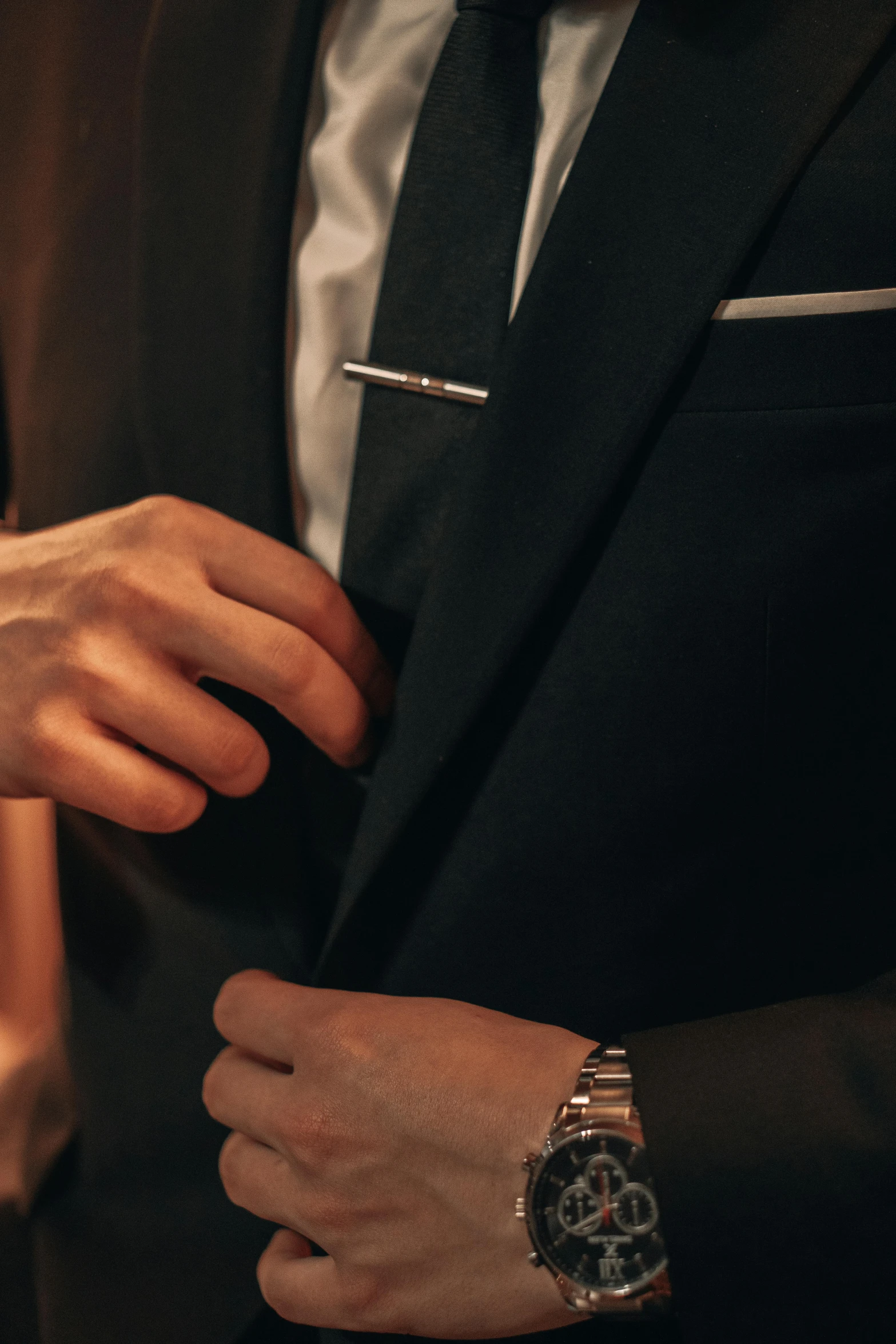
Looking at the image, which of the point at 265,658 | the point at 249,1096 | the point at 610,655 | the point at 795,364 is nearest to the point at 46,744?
the point at 265,658

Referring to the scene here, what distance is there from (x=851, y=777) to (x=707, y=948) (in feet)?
0.52

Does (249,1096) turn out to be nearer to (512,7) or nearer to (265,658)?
(265,658)

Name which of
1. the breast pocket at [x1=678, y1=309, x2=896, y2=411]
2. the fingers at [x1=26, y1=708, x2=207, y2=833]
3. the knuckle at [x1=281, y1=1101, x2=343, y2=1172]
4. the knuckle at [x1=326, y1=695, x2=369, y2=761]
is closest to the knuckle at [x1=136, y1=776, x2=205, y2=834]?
the fingers at [x1=26, y1=708, x2=207, y2=833]

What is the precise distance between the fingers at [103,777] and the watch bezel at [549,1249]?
1.07 ft

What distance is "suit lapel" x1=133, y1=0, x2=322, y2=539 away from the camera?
0.75m

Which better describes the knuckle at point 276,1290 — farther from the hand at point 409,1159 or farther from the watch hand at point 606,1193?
the watch hand at point 606,1193

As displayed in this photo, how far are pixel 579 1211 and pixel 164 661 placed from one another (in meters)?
0.44

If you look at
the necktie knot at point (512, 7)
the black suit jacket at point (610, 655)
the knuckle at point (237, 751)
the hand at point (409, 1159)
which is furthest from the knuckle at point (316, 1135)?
the necktie knot at point (512, 7)

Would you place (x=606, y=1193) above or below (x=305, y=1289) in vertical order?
above

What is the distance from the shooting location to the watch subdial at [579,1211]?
549 millimetres

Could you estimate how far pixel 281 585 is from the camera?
682 millimetres

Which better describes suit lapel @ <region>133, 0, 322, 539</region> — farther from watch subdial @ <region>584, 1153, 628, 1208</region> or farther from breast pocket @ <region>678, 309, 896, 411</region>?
watch subdial @ <region>584, 1153, 628, 1208</region>

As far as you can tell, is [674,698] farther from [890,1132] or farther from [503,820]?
[890,1132]

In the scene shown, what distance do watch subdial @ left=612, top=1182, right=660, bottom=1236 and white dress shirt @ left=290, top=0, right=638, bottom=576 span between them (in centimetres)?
48
